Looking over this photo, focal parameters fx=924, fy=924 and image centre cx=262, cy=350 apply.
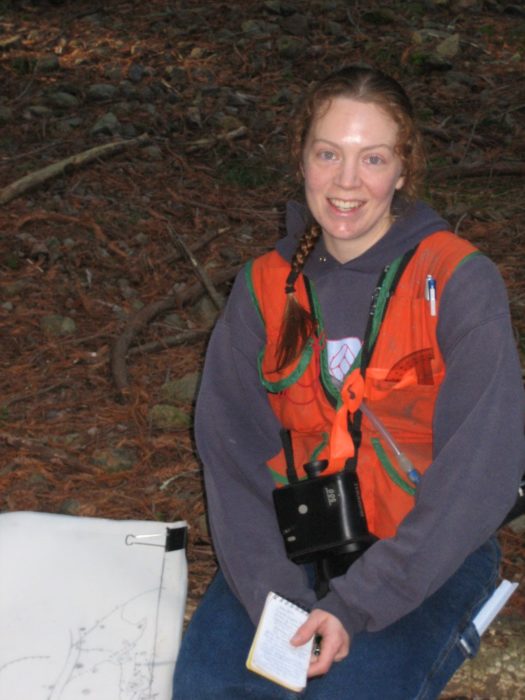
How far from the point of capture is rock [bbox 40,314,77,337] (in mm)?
4282

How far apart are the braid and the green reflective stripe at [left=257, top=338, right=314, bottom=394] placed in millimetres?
16

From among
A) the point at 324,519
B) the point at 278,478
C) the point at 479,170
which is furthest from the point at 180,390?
the point at 479,170

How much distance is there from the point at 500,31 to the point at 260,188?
3.45 meters

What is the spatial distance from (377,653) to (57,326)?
2.62m

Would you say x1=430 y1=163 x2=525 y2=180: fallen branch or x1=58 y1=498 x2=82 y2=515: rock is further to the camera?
x1=430 y1=163 x2=525 y2=180: fallen branch

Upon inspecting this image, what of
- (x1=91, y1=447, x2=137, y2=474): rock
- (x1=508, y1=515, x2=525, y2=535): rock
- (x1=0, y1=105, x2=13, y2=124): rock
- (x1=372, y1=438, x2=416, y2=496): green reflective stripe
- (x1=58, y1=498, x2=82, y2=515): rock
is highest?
(x1=372, y1=438, x2=416, y2=496): green reflective stripe

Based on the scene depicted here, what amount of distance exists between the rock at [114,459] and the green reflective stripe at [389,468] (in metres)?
1.46

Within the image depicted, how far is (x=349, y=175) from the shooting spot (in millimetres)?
2318

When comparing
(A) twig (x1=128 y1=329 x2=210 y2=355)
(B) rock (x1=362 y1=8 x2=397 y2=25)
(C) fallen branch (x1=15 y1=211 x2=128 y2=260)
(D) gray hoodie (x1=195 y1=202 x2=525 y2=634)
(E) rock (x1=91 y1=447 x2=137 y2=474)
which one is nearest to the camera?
(D) gray hoodie (x1=195 y1=202 x2=525 y2=634)

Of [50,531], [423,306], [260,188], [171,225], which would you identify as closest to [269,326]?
[423,306]

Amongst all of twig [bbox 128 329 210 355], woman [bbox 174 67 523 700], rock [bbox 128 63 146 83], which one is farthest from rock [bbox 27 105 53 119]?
woman [bbox 174 67 523 700]

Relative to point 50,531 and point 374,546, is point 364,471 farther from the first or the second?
point 50,531

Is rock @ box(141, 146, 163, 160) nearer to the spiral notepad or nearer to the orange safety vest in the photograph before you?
the orange safety vest

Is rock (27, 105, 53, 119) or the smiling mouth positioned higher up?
the smiling mouth
